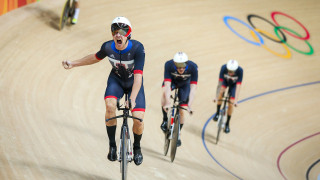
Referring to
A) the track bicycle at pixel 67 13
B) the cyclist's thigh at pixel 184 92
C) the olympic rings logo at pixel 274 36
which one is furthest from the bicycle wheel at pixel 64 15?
the olympic rings logo at pixel 274 36

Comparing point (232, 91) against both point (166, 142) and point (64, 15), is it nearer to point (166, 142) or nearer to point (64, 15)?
point (166, 142)

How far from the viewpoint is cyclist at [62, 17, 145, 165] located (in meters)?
4.11

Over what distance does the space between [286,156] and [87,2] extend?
566cm

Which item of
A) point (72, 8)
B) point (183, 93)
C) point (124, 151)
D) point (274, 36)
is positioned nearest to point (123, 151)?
point (124, 151)

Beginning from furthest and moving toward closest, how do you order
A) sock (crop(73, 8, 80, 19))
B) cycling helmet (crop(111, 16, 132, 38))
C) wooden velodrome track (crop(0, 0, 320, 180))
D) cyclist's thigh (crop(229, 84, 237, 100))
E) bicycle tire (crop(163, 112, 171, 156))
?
sock (crop(73, 8, 80, 19))
cyclist's thigh (crop(229, 84, 237, 100))
bicycle tire (crop(163, 112, 171, 156))
wooden velodrome track (crop(0, 0, 320, 180))
cycling helmet (crop(111, 16, 132, 38))

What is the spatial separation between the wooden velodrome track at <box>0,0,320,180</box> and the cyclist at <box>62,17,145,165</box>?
3.57 feet

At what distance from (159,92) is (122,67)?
4355mm

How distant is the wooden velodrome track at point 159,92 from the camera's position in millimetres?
5754

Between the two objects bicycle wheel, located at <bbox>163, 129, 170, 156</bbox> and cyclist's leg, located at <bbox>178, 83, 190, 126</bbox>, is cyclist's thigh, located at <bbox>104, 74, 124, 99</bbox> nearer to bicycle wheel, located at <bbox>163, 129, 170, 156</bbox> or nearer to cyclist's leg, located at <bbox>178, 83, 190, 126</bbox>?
cyclist's leg, located at <bbox>178, 83, 190, 126</bbox>

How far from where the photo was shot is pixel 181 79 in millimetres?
6199

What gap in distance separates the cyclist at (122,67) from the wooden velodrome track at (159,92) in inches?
42.9

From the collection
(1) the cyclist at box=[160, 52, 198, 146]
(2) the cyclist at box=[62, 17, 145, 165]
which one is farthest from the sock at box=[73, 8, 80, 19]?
(2) the cyclist at box=[62, 17, 145, 165]

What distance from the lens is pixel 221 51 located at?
10523 millimetres

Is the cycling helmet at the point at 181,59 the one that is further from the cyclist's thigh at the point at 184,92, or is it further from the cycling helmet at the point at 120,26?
the cycling helmet at the point at 120,26
